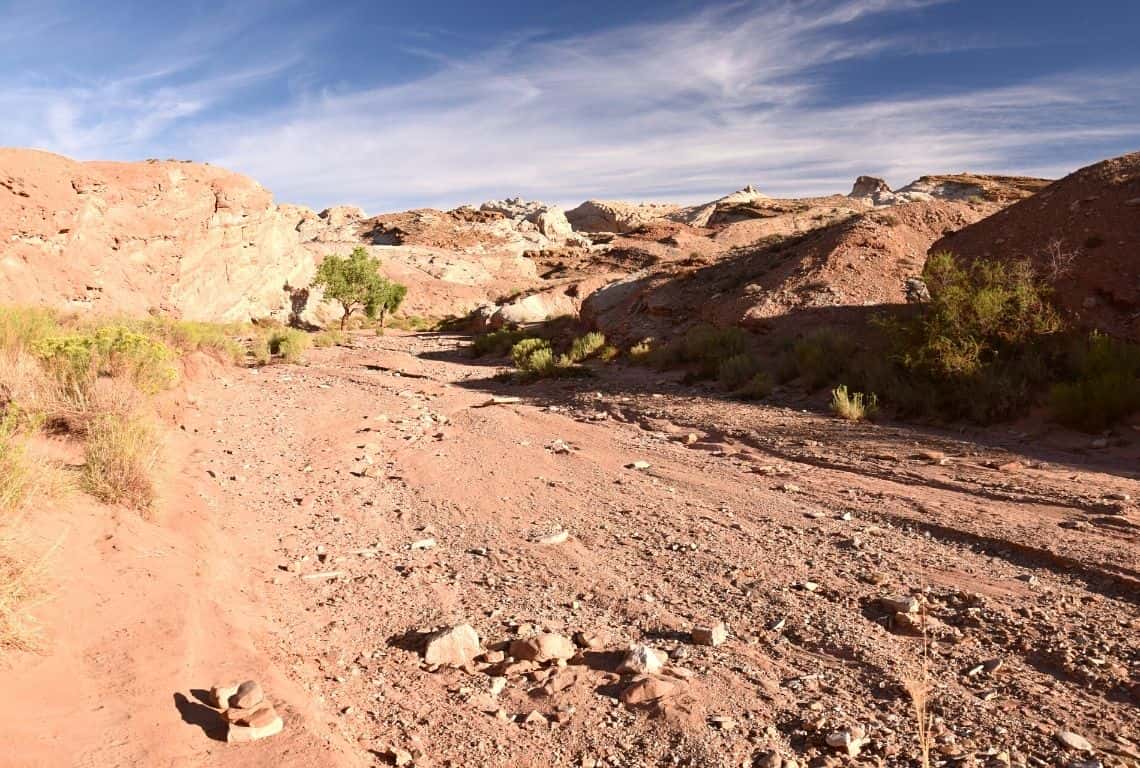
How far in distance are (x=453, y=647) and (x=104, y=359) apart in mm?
6651

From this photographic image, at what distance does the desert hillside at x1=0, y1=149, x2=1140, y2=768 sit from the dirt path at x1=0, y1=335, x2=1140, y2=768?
0.07 ft

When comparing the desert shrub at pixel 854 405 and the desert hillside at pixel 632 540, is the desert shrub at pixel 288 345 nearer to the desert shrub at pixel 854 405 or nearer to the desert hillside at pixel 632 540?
the desert hillside at pixel 632 540

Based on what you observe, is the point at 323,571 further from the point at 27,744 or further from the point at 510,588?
the point at 27,744

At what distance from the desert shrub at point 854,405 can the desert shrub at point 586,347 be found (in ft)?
25.6

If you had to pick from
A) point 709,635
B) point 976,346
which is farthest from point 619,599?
point 976,346

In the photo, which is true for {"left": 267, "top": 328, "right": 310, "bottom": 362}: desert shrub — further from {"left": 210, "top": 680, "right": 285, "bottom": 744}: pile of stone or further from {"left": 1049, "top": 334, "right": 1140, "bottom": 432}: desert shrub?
{"left": 210, "top": 680, "right": 285, "bottom": 744}: pile of stone

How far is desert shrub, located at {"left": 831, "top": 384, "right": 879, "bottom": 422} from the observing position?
30.1ft

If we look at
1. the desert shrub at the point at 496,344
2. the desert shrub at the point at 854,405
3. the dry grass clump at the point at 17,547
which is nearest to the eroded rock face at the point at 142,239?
the desert shrub at the point at 496,344

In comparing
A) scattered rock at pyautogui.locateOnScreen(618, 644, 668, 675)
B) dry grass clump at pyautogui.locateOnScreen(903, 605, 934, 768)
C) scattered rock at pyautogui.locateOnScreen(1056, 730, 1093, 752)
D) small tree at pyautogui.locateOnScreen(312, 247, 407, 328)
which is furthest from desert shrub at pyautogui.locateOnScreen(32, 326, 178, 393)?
small tree at pyautogui.locateOnScreen(312, 247, 407, 328)

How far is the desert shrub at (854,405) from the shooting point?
9188mm

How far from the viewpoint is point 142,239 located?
24.2m

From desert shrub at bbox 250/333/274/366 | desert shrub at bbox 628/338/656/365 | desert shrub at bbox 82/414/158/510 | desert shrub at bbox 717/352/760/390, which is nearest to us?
desert shrub at bbox 82/414/158/510

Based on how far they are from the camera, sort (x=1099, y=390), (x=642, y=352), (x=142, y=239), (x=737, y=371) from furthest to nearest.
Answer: (x=142, y=239) < (x=642, y=352) < (x=737, y=371) < (x=1099, y=390)

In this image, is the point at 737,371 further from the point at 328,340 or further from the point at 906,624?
the point at 328,340
